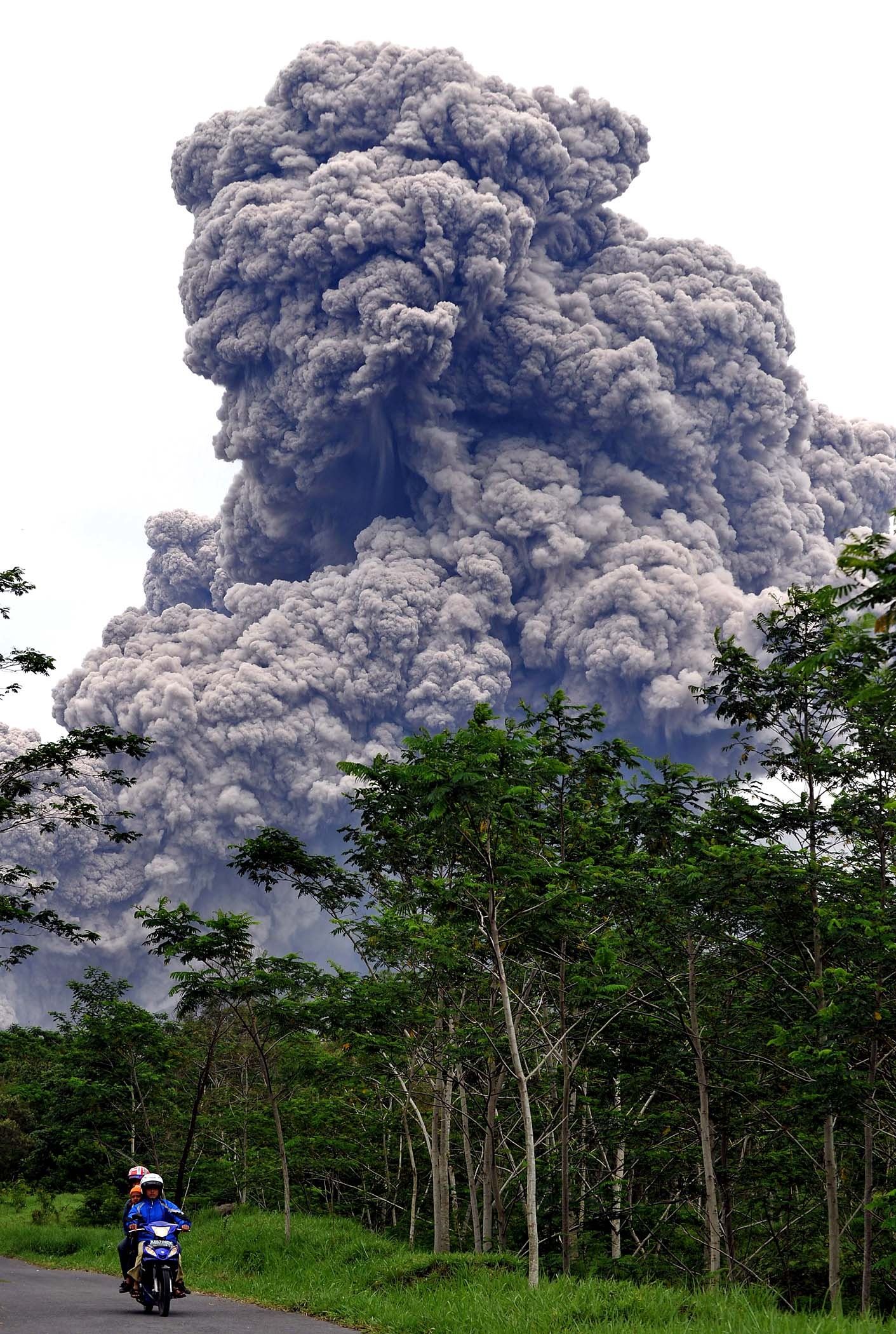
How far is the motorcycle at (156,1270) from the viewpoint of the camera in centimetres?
1127

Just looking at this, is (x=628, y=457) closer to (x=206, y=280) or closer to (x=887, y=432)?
(x=887, y=432)

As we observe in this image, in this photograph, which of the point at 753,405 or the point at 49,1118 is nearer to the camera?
the point at 49,1118

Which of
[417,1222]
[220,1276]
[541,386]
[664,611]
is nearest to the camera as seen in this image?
[220,1276]

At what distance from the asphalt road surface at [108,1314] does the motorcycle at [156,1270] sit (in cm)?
16

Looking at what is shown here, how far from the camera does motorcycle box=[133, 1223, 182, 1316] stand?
37.0 feet

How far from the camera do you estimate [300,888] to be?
70.3ft

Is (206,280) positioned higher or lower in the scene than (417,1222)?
higher

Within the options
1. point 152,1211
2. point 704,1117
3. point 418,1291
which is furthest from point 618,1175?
point 152,1211

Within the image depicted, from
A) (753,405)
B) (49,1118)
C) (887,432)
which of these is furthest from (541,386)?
(49,1118)

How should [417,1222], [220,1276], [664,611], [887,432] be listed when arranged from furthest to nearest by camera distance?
[887,432] → [664,611] → [417,1222] → [220,1276]

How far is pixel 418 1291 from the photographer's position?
37.8 ft

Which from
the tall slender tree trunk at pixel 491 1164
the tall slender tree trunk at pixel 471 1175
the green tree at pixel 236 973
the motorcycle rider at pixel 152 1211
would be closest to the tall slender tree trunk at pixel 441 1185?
the tall slender tree trunk at pixel 471 1175

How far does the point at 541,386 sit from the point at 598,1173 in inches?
3025

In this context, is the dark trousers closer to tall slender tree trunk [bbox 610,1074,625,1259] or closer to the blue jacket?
the blue jacket
